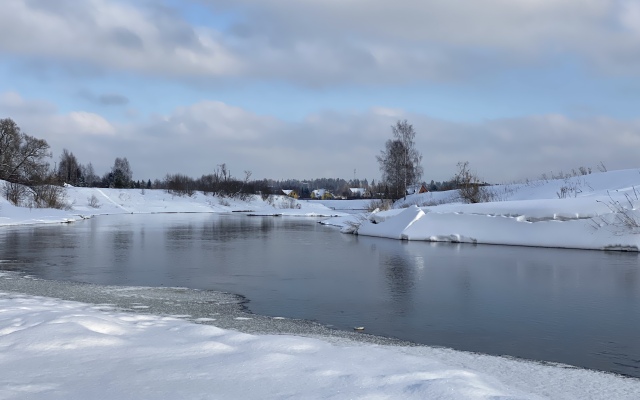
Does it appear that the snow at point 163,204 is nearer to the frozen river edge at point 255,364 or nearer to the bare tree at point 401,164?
A: the bare tree at point 401,164

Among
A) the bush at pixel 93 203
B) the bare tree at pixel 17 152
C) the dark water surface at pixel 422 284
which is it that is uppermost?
the bare tree at pixel 17 152

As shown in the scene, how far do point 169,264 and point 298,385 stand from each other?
34.5 ft

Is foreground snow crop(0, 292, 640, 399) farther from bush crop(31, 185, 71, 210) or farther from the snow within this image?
bush crop(31, 185, 71, 210)

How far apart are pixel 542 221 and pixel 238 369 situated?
16744mm

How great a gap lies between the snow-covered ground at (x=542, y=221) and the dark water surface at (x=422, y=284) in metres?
0.98

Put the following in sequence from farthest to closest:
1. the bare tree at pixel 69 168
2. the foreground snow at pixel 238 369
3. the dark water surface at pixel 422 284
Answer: the bare tree at pixel 69 168 → the dark water surface at pixel 422 284 → the foreground snow at pixel 238 369

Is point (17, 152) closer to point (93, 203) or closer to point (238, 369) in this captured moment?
point (93, 203)

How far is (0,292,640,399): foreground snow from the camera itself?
3.85 meters

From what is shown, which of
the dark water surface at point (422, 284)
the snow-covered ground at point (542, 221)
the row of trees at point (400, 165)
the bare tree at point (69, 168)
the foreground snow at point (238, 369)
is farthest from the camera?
the bare tree at point (69, 168)

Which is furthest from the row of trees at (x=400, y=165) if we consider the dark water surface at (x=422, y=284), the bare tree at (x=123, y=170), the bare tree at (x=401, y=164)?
the bare tree at (x=123, y=170)

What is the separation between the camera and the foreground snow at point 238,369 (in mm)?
3850

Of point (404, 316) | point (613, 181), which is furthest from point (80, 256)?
point (613, 181)

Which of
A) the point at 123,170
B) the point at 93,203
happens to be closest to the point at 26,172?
the point at 93,203

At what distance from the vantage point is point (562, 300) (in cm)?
898
